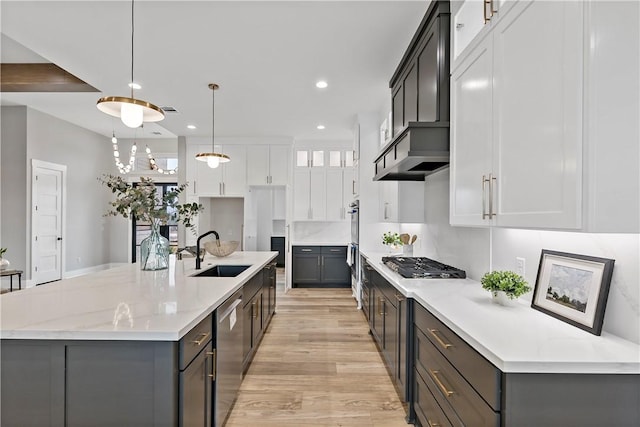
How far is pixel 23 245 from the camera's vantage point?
5.68 m

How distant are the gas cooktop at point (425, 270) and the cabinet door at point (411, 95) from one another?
3.87 feet

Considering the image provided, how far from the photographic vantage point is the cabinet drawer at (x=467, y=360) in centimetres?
112

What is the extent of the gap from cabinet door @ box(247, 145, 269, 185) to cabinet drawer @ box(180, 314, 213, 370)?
191 inches

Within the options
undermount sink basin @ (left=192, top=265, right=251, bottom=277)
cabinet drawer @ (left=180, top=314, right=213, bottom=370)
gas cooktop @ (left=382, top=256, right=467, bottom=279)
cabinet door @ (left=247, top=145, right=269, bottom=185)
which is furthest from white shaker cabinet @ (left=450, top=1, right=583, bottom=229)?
cabinet door @ (left=247, top=145, right=269, bottom=185)

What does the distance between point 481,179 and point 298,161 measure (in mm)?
5138

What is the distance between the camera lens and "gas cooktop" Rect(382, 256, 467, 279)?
245 cm

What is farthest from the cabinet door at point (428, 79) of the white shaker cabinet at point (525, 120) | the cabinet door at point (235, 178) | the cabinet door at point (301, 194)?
the cabinet door at point (235, 178)

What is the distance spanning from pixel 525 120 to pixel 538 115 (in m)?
0.08

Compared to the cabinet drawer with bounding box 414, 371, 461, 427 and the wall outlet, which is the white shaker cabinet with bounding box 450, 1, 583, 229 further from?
Result: the cabinet drawer with bounding box 414, 371, 461, 427

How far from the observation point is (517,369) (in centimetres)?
105

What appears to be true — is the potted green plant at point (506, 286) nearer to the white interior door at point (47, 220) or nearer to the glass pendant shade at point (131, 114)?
the glass pendant shade at point (131, 114)

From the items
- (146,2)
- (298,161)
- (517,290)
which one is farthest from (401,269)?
(298,161)

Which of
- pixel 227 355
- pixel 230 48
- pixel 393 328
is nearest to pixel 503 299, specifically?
pixel 393 328

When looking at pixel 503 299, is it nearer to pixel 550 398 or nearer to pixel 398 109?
pixel 550 398
